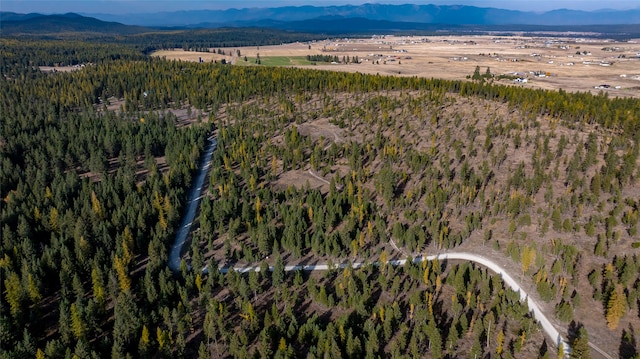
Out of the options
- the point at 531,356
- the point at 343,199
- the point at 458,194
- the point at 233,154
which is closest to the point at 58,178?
the point at 233,154

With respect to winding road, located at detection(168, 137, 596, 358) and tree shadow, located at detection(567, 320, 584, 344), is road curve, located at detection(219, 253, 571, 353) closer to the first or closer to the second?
winding road, located at detection(168, 137, 596, 358)

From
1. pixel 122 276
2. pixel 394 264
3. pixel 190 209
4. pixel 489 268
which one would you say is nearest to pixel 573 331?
pixel 489 268

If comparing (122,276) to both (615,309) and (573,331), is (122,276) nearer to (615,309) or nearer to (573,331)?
(573,331)

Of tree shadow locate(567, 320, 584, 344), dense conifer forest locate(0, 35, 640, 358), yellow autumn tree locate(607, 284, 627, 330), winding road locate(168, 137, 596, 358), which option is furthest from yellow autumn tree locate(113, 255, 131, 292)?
yellow autumn tree locate(607, 284, 627, 330)

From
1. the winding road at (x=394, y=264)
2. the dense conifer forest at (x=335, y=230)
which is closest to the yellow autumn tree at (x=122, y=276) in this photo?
the dense conifer forest at (x=335, y=230)

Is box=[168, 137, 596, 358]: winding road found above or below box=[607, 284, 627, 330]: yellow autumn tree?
below

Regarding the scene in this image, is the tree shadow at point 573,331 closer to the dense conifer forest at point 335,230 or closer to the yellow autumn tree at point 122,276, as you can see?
the dense conifer forest at point 335,230
